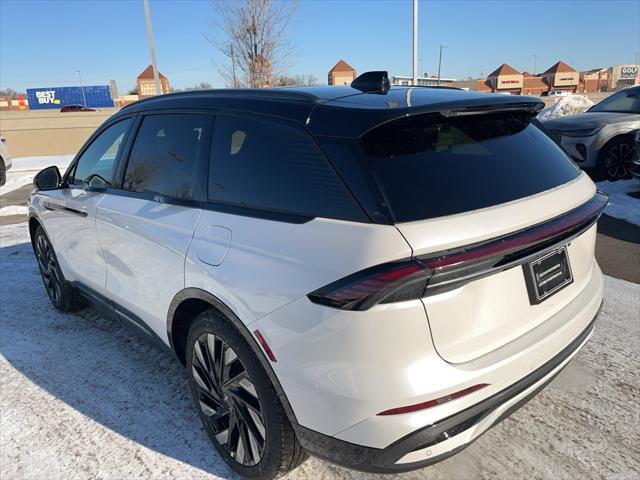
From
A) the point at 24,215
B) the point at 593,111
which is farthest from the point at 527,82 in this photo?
Answer: the point at 24,215

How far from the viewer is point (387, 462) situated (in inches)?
68.8

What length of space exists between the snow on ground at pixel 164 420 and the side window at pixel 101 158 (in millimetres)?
1246

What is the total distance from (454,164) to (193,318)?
5.12 feet

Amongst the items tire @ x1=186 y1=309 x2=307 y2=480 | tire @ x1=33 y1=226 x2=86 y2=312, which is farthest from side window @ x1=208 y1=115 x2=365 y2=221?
tire @ x1=33 y1=226 x2=86 y2=312

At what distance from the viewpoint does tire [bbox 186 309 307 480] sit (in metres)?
2.05

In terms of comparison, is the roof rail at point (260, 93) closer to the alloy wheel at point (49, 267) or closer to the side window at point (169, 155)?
the side window at point (169, 155)

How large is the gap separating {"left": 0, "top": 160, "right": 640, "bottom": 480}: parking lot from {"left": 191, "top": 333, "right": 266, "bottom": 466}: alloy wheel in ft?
0.68

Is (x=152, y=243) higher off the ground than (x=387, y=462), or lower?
higher

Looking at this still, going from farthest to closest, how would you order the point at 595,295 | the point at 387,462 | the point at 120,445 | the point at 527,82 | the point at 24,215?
the point at 527,82, the point at 24,215, the point at 120,445, the point at 595,295, the point at 387,462

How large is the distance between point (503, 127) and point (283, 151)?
105 cm

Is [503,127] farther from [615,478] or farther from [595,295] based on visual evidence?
[615,478]

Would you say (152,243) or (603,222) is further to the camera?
(603,222)

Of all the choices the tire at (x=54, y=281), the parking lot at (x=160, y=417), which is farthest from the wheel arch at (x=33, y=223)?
the parking lot at (x=160, y=417)

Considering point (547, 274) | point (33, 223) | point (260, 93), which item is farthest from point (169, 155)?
point (33, 223)
